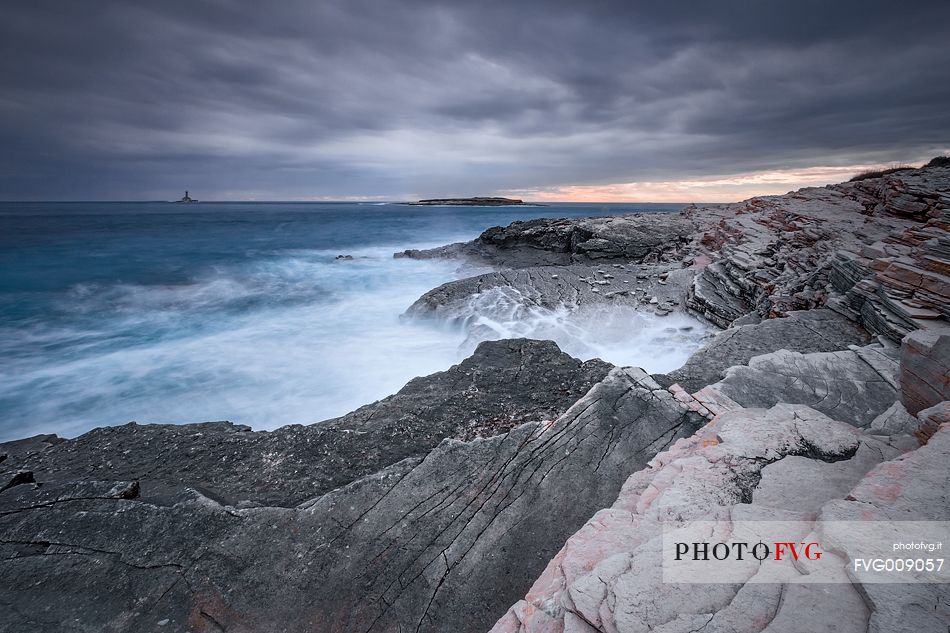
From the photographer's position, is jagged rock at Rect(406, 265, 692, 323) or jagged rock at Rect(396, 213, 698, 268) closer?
jagged rock at Rect(406, 265, 692, 323)

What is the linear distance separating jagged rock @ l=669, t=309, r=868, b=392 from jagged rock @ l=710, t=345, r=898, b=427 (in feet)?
1.59

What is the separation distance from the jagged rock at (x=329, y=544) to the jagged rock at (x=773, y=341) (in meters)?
2.25

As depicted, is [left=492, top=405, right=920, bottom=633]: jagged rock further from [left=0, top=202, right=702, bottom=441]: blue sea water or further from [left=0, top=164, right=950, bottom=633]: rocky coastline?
[left=0, top=202, right=702, bottom=441]: blue sea water

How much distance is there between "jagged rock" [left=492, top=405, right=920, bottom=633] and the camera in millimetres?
2244

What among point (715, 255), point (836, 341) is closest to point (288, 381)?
point (836, 341)

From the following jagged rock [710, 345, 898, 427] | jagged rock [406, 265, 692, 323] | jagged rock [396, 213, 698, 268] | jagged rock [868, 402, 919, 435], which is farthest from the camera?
jagged rock [396, 213, 698, 268]

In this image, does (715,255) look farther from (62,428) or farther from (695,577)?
(62,428)

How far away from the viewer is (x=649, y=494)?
3670 millimetres

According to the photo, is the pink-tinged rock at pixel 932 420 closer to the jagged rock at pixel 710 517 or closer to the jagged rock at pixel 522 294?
the jagged rock at pixel 710 517

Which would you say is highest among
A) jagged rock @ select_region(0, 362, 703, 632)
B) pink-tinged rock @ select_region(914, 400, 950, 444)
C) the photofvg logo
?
pink-tinged rock @ select_region(914, 400, 950, 444)

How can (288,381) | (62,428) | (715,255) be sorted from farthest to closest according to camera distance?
(715,255), (288,381), (62,428)

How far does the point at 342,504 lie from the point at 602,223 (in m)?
21.9

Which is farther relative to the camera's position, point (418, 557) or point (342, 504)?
point (342, 504)

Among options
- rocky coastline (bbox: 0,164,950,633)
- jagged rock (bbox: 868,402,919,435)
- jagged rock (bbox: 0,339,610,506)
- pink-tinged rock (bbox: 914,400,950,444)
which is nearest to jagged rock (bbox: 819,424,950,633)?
rocky coastline (bbox: 0,164,950,633)
